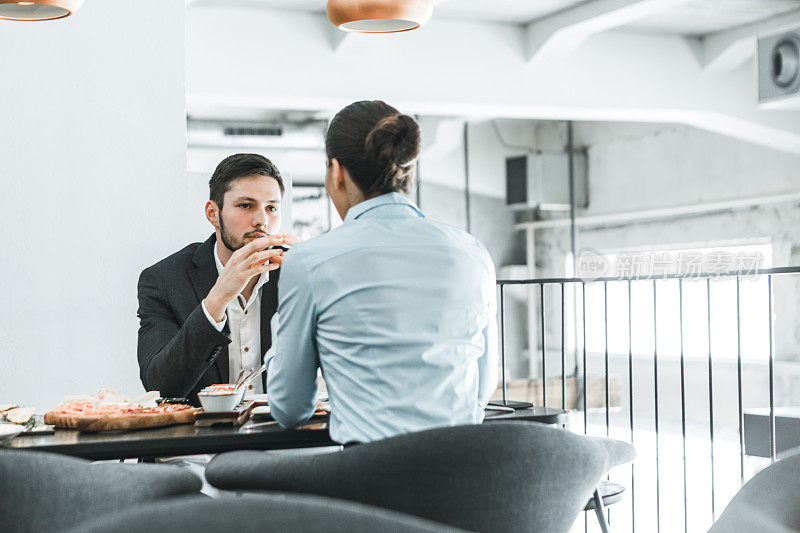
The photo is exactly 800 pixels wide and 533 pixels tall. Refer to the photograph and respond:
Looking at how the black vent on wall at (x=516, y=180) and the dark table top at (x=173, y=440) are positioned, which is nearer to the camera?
the dark table top at (x=173, y=440)

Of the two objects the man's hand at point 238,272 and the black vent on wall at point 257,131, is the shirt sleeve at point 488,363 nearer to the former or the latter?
the man's hand at point 238,272

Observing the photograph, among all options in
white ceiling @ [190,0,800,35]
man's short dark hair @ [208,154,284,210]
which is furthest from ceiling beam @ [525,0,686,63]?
man's short dark hair @ [208,154,284,210]

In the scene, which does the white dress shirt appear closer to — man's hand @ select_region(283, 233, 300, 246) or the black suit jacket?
the black suit jacket

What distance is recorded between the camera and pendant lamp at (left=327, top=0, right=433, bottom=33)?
2.51 metres

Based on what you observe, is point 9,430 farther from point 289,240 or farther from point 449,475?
point 449,475

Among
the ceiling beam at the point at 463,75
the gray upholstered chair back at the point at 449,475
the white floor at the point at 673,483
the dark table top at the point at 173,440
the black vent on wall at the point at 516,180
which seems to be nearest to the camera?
the gray upholstered chair back at the point at 449,475

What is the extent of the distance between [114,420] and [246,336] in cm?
78

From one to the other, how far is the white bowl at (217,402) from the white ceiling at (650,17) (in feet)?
16.0

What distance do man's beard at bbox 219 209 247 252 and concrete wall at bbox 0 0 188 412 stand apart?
89 centimetres

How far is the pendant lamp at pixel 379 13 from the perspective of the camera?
98.8 inches

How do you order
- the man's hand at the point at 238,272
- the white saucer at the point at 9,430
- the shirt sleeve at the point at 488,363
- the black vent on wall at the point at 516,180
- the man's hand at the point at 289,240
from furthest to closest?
the black vent on wall at the point at 516,180 → the man's hand at the point at 289,240 → the man's hand at the point at 238,272 → the shirt sleeve at the point at 488,363 → the white saucer at the point at 9,430

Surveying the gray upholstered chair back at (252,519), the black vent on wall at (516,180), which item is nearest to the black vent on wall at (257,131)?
the black vent on wall at (516,180)

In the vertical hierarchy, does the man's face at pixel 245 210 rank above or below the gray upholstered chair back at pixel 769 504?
above

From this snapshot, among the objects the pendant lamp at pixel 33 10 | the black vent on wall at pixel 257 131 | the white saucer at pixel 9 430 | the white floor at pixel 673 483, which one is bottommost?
the white floor at pixel 673 483
